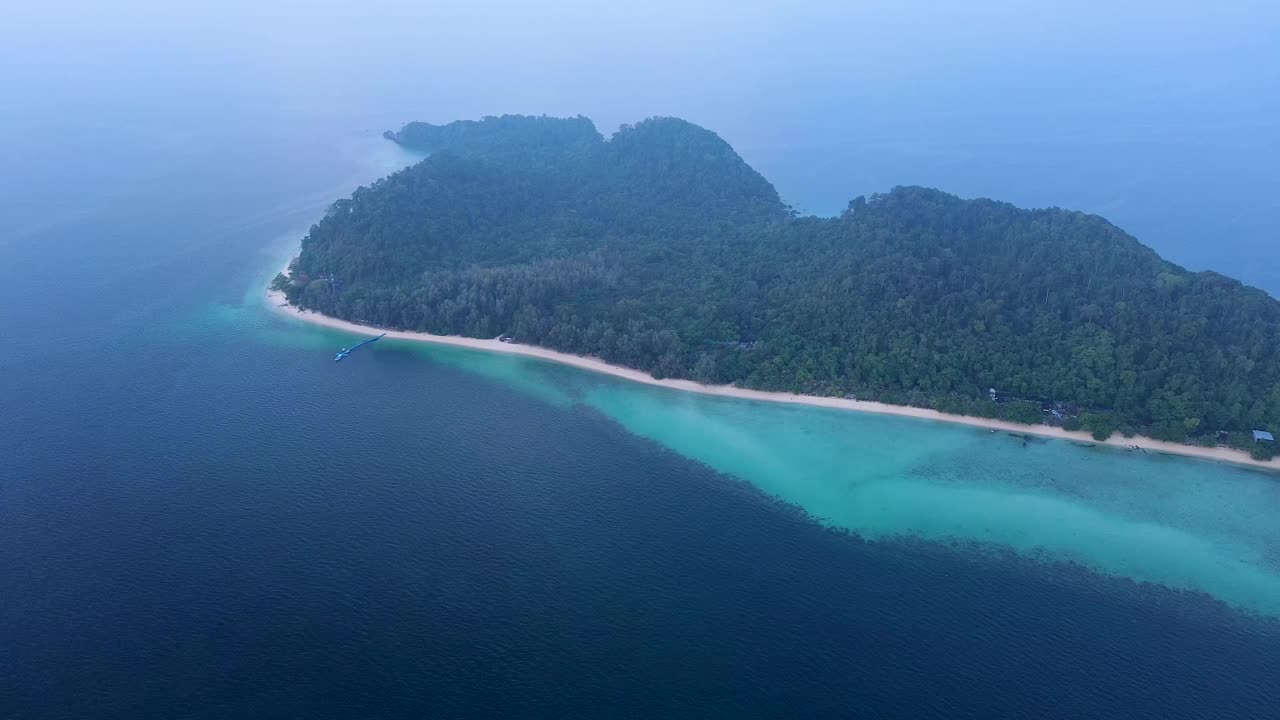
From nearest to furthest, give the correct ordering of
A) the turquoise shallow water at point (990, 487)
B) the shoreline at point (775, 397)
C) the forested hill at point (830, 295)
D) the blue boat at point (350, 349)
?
the turquoise shallow water at point (990, 487) < the shoreline at point (775, 397) < the forested hill at point (830, 295) < the blue boat at point (350, 349)

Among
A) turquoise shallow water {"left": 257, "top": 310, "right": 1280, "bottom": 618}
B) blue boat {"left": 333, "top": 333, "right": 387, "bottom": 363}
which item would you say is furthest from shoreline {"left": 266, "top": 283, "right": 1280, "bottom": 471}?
blue boat {"left": 333, "top": 333, "right": 387, "bottom": 363}

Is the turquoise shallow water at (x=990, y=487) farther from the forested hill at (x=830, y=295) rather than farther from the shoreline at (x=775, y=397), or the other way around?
the forested hill at (x=830, y=295)

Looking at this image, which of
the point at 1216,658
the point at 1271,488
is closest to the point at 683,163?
the point at 1271,488

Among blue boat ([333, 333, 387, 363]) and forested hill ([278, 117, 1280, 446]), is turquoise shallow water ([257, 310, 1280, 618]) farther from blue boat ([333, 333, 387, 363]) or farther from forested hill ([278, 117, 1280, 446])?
blue boat ([333, 333, 387, 363])

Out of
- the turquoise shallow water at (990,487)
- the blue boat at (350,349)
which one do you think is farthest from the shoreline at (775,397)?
the blue boat at (350,349)

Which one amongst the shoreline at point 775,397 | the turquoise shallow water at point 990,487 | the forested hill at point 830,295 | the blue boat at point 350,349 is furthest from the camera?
the blue boat at point 350,349

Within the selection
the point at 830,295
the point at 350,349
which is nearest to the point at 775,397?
the point at 830,295
